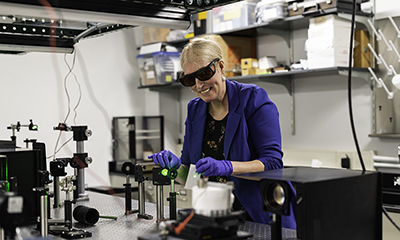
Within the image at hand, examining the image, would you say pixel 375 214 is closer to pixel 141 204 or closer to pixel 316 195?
pixel 316 195

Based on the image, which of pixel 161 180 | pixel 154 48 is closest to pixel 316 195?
pixel 161 180

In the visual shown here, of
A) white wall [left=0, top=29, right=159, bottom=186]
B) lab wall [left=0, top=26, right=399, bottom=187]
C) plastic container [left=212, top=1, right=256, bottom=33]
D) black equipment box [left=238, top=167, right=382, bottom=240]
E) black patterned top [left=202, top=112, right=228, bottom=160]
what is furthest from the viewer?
white wall [left=0, top=29, right=159, bottom=186]

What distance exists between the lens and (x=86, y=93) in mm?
4758

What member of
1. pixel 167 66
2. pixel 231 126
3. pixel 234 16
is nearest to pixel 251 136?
pixel 231 126

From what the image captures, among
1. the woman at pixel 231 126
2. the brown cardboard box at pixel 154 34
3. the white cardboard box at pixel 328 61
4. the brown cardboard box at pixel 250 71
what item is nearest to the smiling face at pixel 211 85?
the woman at pixel 231 126

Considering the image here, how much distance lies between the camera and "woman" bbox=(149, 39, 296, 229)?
187 cm

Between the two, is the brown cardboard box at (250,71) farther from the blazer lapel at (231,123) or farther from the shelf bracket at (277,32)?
the blazer lapel at (231,123)

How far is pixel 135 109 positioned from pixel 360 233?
13.1ft

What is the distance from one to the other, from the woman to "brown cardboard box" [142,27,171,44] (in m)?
2.74

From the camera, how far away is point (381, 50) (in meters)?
3.36

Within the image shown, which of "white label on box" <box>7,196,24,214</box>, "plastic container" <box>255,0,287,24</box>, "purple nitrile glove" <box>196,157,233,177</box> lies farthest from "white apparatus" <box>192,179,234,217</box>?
"plastic container" <box>255,0,287,24</box>

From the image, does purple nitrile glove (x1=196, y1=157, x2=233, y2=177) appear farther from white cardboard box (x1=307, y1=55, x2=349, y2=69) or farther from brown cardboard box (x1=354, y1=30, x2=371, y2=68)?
brown cardboard box (x1=354, y1=30, x2=371, y2=68)

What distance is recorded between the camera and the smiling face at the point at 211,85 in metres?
1.97

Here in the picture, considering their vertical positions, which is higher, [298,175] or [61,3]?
[61,3]
